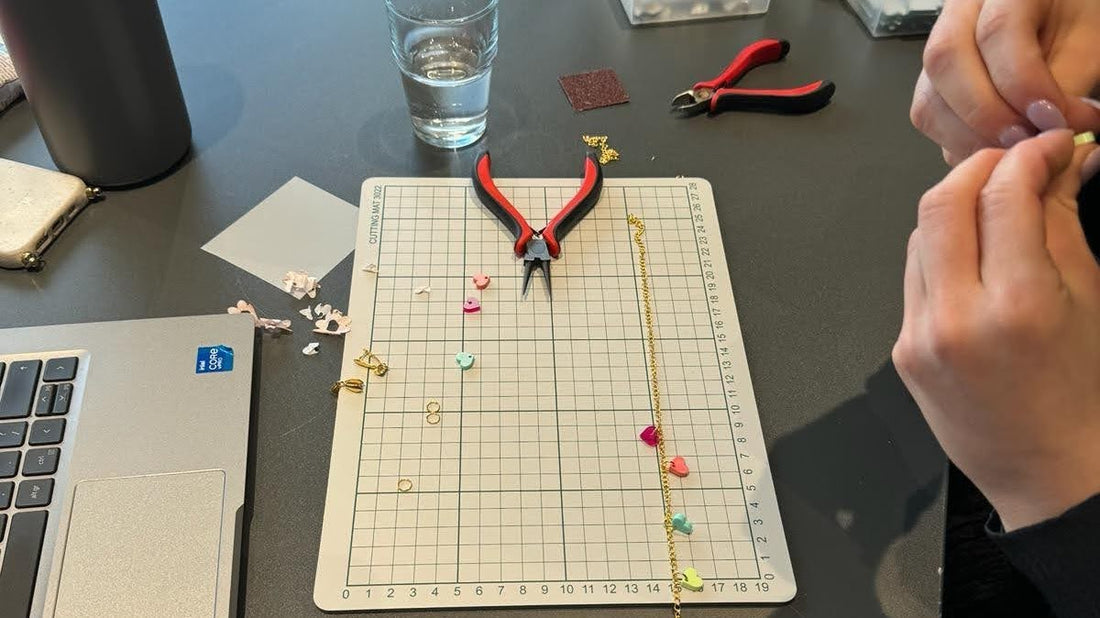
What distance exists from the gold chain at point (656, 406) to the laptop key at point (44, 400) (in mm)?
386

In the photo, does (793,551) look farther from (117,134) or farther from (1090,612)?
(117,134)

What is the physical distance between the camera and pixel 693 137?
74 cm

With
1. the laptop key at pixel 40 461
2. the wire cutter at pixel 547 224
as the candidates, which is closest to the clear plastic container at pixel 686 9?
the wire cutter at pixel 547 224

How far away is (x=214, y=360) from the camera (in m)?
0.54

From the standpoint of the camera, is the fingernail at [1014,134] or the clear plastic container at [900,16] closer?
the fingernail at [1014,134]

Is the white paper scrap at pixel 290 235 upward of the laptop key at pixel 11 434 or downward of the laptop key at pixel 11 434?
downward

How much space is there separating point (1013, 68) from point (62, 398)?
61 centimetres

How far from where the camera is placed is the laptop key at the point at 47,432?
49 centimetres

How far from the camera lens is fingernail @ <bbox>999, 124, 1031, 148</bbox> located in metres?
0.48

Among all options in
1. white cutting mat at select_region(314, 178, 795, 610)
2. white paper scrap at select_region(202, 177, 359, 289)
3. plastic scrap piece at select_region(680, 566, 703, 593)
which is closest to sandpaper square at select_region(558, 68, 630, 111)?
white cutting mat at select_region(314, 178, 795, 610)

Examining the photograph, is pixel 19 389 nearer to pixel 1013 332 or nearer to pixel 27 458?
pixel 27 458

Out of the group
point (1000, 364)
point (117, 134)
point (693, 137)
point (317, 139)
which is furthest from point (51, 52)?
point (1000, 364)

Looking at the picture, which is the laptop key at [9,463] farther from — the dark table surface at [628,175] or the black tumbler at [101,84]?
the black tumbler at [101,84]

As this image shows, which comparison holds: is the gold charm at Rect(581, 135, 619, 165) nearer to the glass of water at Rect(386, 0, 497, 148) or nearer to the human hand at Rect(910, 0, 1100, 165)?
the glass of water at Rect(386, 0, 497, 148)
